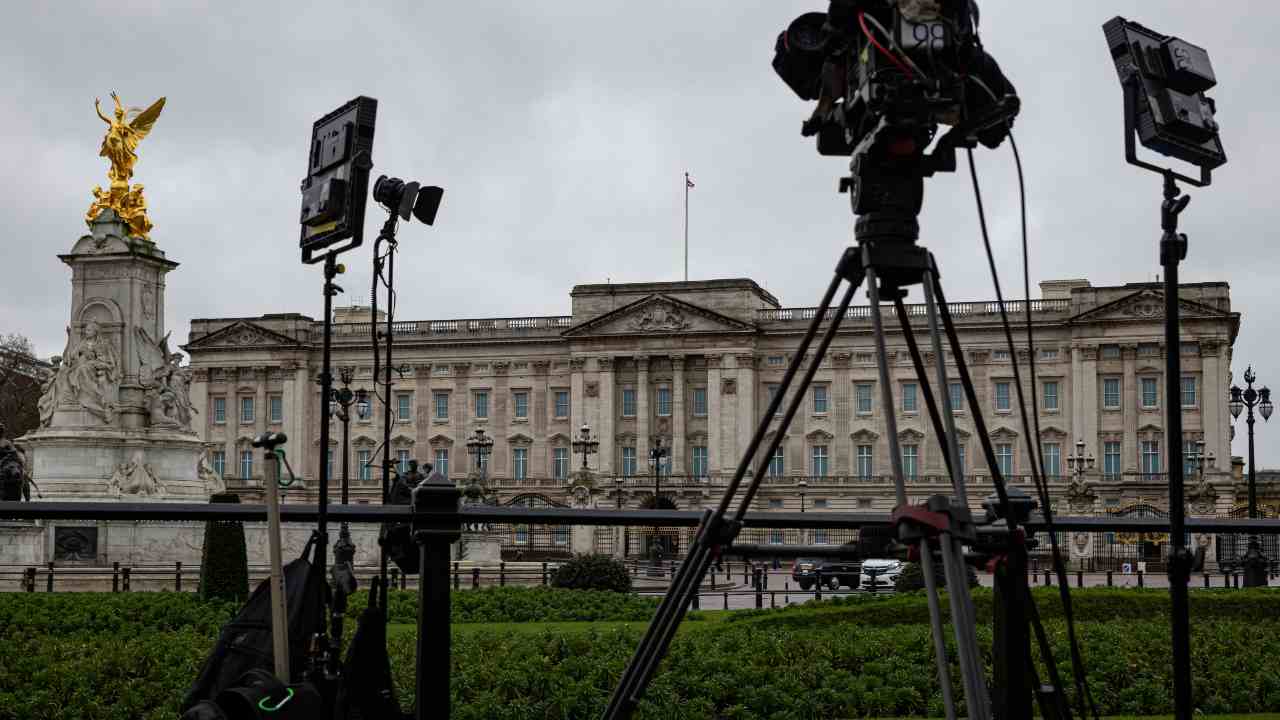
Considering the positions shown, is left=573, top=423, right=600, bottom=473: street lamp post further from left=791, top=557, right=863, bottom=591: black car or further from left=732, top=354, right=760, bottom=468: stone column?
left=791, top=557, right=863, bottom=591: black car

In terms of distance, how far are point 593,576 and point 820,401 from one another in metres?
50.8

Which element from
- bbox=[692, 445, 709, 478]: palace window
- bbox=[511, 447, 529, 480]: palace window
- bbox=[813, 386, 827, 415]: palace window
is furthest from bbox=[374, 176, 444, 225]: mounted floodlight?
bbox=[511, 447, 529, 480]: palace window

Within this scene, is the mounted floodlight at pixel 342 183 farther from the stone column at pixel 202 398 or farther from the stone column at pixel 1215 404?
Answer: the stone column at pixel 202 398

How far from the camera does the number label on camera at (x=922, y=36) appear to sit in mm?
3293

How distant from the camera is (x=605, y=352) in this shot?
254 ft

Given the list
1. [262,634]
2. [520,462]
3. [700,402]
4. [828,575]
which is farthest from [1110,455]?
[262,634]

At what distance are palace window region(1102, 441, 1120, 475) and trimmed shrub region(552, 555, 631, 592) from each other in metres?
50.0

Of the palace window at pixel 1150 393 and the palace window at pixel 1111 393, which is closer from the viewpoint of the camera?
the palace window at pixel 1150 393

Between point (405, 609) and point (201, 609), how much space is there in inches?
90.4

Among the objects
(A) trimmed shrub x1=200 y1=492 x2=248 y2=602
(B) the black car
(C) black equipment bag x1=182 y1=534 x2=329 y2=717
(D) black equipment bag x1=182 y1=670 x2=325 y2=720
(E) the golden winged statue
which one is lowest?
(B) the black car

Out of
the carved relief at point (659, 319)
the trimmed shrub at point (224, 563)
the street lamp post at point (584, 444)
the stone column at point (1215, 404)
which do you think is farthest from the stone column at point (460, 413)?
the trimmed shrub at point (224, 563)

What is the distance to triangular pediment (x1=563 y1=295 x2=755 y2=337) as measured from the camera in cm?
7675

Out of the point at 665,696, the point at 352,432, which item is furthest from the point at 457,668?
the point at 352,432

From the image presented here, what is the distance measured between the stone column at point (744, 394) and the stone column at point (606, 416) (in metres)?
6.86
